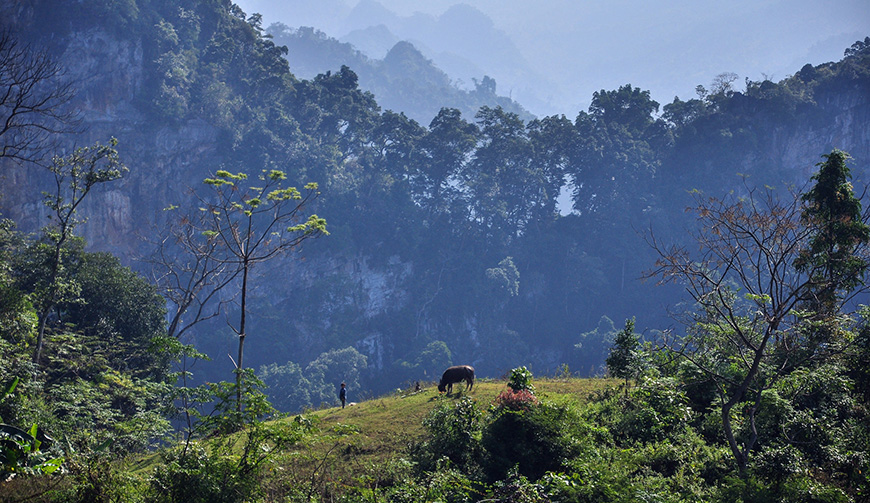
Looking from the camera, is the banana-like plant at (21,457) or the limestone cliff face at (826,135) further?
the limestone cliff face at (826,135)

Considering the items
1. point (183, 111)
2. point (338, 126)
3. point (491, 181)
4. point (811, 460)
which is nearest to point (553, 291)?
point (491, 181)

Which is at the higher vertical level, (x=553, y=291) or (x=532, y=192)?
(x=532, y=192)

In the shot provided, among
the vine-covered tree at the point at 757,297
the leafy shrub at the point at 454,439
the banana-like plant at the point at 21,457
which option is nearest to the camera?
the banana-like plant at the point at 21,457

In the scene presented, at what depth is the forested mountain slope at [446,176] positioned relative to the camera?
49375 millimetres

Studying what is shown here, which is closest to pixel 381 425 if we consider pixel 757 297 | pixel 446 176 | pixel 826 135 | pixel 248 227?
pixel 248 227

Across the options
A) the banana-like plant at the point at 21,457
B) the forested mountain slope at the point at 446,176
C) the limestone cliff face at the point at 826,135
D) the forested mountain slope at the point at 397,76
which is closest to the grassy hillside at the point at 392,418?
the banana-like plant at the point at 21,457

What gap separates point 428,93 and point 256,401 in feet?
373

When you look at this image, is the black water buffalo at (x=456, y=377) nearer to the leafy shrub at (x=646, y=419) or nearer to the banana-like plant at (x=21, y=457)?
the leafy shrub at (x=646, y=419)

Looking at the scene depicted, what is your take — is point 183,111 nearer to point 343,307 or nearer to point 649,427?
point 343,307

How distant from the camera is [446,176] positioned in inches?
2190

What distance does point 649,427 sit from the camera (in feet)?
30.6

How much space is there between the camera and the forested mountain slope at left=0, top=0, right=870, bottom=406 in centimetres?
4938

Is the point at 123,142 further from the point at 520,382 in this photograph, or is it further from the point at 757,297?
the point at 757,297

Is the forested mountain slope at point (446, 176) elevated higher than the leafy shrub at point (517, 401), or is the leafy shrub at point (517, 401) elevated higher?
the forested mountain slope at point (446, 176)
